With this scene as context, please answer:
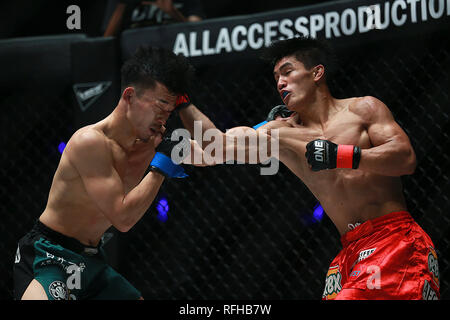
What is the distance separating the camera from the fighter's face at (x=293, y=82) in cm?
222

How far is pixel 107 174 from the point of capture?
1972 mm

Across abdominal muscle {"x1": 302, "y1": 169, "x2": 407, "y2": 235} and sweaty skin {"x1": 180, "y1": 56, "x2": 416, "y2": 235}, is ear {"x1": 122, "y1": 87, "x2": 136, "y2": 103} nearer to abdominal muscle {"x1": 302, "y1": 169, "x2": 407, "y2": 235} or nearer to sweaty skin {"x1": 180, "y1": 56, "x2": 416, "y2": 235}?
sweaty skin {"x1": 180, "y1": 56, "x2": 416, "y2": 235}

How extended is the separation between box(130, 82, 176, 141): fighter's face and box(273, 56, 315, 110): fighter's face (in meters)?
0.43

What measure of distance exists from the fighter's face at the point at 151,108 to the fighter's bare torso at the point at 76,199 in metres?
0.12

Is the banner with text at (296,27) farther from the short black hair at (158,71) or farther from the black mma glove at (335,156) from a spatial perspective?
the black mma glove at (335,156)

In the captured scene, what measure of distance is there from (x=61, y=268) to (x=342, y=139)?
3.52 feet

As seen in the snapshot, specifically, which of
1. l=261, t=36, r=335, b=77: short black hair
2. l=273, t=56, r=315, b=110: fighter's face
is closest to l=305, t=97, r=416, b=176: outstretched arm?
l=273, t=56, r=315, b=110: fighter's face

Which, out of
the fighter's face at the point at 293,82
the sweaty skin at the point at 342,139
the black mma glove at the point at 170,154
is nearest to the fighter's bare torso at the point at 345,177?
the sweaty skin at the point at 342,139

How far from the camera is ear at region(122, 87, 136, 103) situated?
2080 millimetres

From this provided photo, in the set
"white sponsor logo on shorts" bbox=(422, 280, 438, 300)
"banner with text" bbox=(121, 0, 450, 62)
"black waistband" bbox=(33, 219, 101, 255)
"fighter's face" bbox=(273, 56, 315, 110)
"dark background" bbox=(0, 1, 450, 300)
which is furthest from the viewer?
"dark background" bbox=(0, 1, 450, 300)

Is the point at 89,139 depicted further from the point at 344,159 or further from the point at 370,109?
the point at 370,109

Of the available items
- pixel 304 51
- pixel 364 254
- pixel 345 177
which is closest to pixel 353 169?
pixel 345 177

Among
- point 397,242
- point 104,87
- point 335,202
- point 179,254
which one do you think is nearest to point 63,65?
Result: point 104,87

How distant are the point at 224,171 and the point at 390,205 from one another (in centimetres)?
120
